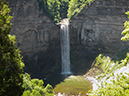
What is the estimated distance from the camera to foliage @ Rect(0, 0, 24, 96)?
49.2ft

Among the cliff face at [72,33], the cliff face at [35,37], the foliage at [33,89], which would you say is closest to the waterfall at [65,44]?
the cliff face at [72,33]

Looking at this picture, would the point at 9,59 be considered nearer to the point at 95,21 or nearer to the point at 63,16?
the point at 95,21

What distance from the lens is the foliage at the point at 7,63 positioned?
15.0 metres

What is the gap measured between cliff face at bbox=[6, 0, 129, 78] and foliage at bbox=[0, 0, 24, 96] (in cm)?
3246

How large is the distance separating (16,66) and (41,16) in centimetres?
4020

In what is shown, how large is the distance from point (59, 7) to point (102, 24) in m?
28.1

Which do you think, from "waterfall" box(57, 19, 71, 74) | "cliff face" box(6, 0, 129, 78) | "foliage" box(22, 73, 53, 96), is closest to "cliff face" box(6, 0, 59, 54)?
"cliff face" box(6, 0, 129, 78)

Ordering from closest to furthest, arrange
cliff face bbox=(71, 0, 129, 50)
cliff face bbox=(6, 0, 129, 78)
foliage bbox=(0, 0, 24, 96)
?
foliage bbox=(0, 0, 24, 96) < cliff face bbox=(6, 0, 129, 78) < cliff face bbox=(71, 0, 129, 50)

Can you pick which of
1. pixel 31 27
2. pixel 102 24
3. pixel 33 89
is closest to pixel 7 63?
pixel 33 89

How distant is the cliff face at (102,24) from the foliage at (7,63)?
41.5m

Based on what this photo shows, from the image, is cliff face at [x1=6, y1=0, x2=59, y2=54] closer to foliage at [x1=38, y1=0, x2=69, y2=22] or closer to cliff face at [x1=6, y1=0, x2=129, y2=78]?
cliff face at [x1=6, y1=0, x2=129, y2=78]

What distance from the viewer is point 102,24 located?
5378 cm

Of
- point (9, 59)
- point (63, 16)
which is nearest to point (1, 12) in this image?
point (9, 59)

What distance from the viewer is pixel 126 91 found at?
998 cm
